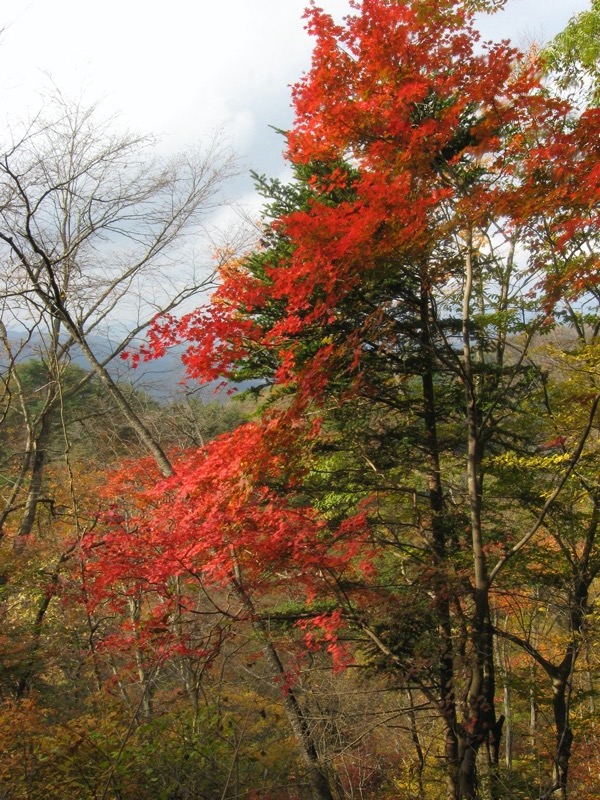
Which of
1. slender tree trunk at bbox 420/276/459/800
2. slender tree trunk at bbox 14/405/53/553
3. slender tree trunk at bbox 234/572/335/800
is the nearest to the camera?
slender tree trunk at bbox 420/276/459/800

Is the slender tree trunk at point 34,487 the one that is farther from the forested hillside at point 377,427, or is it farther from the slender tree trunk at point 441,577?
the slender tree trunk at point 441,577

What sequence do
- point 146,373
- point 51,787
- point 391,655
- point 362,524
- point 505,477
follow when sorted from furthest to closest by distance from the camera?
point 146,373, point 505,477, point 362,524, point 391,655, point 51,787

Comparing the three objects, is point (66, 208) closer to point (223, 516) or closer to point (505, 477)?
point (223, 516)

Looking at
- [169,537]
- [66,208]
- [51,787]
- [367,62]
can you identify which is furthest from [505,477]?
[66,208]

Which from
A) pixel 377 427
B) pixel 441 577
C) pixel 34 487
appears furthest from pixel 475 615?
pixel 34 487

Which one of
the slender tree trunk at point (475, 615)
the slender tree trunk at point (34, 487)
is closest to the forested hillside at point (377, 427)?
the slender tree trunk at point (475, 615)

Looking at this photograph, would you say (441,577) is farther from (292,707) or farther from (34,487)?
(34,487)

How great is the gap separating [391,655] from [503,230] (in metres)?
4.28

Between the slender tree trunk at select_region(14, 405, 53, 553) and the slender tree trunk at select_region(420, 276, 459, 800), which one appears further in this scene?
the slender tree trunk at select_region(14, 405, 53, 553)

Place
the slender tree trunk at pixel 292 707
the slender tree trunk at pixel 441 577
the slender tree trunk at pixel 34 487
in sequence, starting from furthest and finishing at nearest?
the slender tree trunk at pixel 34 487 < the slender tree trunk at pixel 292 707 < the slender tree trunk at pixel 441 577

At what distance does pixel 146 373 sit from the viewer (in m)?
11.0

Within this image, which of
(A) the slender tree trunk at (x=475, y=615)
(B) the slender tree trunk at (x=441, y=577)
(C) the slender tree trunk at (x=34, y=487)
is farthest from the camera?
(C) the slender tree trunk at (x=34, y=487)

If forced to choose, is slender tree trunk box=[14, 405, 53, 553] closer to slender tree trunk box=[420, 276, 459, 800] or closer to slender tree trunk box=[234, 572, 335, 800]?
slender tree trunk box=[234, 572, 335, 800]

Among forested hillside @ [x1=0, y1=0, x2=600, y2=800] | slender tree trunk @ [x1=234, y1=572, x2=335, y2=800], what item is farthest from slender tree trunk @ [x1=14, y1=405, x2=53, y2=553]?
slender tree trunk @ [x1=234, y1=572, x2=335, y2=800]
